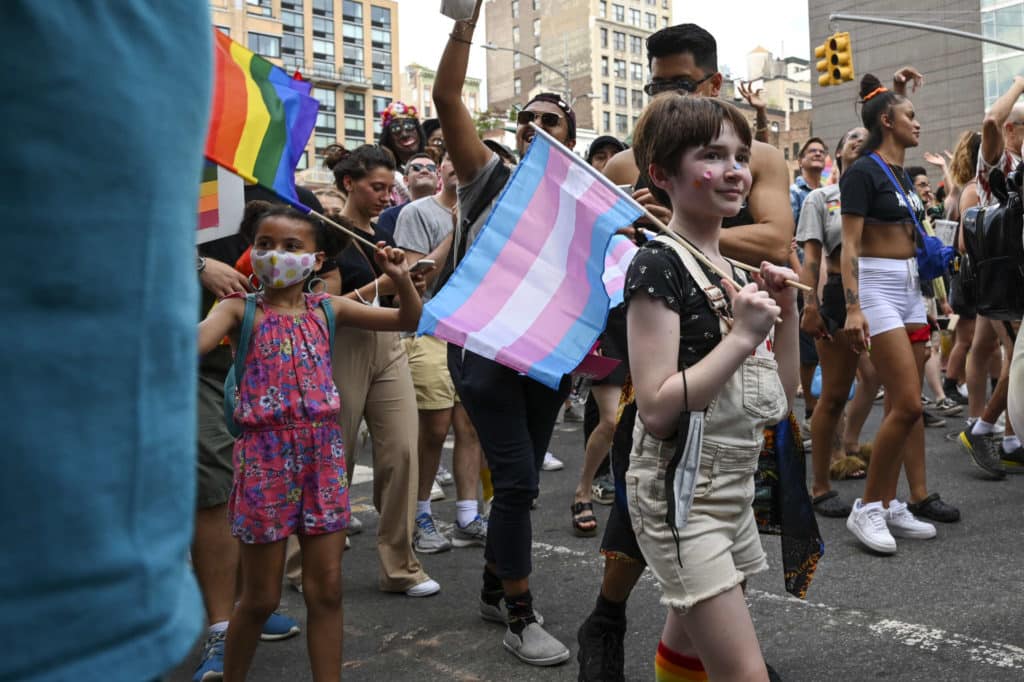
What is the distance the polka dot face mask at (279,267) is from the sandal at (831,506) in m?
3.35

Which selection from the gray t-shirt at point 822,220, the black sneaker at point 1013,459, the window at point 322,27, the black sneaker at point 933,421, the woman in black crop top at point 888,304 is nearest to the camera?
the woman in black crop top at point 888,304

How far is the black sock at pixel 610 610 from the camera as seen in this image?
3.16 meters

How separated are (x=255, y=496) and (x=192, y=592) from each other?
2.47 metres

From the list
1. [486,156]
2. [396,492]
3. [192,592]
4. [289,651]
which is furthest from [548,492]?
[192,592]

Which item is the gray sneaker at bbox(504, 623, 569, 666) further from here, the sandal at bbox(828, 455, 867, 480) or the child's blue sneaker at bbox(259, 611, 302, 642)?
the sandal at bbox(828, 455, 867, 480)

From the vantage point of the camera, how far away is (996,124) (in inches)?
220

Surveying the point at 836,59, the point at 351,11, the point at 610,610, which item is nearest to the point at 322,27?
the point at 351,11

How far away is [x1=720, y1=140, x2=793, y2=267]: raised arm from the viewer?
3.51 metres

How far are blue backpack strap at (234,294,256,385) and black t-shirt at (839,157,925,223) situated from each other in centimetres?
321

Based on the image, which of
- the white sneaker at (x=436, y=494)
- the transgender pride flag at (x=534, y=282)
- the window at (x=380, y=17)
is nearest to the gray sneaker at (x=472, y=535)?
the white sneaker at (x=436, y=494)

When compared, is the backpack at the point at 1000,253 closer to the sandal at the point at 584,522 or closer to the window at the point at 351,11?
the sandal at the point at 584,522

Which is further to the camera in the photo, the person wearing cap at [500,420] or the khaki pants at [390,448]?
the khaki pants at [390,448]

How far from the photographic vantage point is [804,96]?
12062cm

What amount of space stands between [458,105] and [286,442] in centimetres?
128
